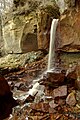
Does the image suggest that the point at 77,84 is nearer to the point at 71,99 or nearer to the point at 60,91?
the point at 60,91

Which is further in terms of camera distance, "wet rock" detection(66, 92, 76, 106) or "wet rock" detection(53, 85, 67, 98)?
"wet rock" detection(53, 85, 67, 98)

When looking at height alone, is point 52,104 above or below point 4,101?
below

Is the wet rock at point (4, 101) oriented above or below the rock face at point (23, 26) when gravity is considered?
below

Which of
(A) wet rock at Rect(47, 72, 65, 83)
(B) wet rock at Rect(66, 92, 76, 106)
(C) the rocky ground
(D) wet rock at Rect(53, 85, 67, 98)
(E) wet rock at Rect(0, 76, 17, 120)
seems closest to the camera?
(E) wet rock at Rect(0, 76, 17, 120)

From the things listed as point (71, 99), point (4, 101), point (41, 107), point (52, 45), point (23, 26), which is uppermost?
point (23, 26)

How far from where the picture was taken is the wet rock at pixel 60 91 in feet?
23.4

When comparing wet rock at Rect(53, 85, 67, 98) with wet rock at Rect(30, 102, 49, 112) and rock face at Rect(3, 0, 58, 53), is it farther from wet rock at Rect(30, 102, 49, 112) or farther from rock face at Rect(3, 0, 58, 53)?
rock face at Rect(3, 0, 58, 53)

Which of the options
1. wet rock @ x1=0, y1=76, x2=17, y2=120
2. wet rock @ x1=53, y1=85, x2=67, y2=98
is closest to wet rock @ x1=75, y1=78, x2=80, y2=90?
wet rock @ x1=53, y1=85, x2=67, y2=98

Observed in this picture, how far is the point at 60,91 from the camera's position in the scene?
7.33 meters

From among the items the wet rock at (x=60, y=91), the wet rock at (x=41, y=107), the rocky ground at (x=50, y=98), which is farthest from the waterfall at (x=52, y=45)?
the wet rock at (x=41, y=107)

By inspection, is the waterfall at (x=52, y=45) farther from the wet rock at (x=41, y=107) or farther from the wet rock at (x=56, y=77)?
the wet rock at (x=41, y=107)

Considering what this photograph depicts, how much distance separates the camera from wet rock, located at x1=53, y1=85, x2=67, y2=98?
7.14 metres

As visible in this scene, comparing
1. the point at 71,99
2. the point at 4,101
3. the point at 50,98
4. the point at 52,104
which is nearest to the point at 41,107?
the point at 52,104

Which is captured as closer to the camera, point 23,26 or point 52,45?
point 52,45
